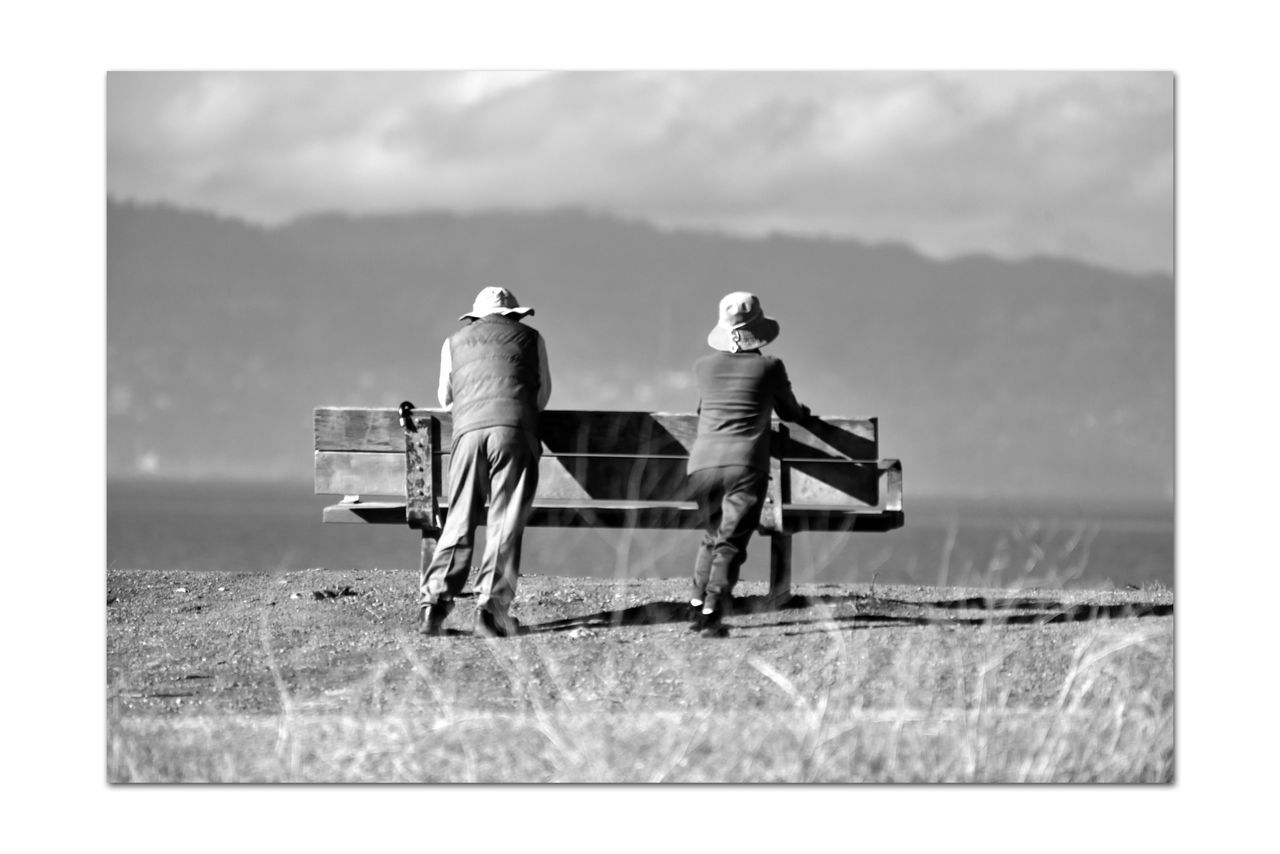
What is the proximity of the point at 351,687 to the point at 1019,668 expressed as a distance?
310cm

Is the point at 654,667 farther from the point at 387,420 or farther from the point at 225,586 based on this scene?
the point at 225,586

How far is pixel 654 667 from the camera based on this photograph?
7.16 m

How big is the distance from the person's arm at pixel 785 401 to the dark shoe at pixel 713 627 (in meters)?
1.13

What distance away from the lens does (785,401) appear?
788cm

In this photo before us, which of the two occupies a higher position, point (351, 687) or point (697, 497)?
point (697, 497)

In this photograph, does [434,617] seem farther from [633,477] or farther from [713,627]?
[713,627]

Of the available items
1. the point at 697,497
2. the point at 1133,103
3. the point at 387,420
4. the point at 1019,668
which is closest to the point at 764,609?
the point at 697,497

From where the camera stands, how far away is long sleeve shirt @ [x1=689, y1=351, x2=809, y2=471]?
7746 millimetres

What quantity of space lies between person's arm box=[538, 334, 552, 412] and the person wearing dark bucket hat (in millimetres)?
798

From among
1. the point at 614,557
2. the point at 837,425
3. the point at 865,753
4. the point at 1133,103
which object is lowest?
the point at 865,753

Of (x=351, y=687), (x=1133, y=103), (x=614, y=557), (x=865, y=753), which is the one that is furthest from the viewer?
Result: (x=1133, y=103)

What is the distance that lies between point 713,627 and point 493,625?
1132 millimetres

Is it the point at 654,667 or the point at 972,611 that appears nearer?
the point at 654,667

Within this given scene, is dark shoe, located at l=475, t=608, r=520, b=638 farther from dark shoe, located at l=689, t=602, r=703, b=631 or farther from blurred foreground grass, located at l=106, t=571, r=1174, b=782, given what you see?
dark shoe, located at l=689, t=602, r=703, b=631
